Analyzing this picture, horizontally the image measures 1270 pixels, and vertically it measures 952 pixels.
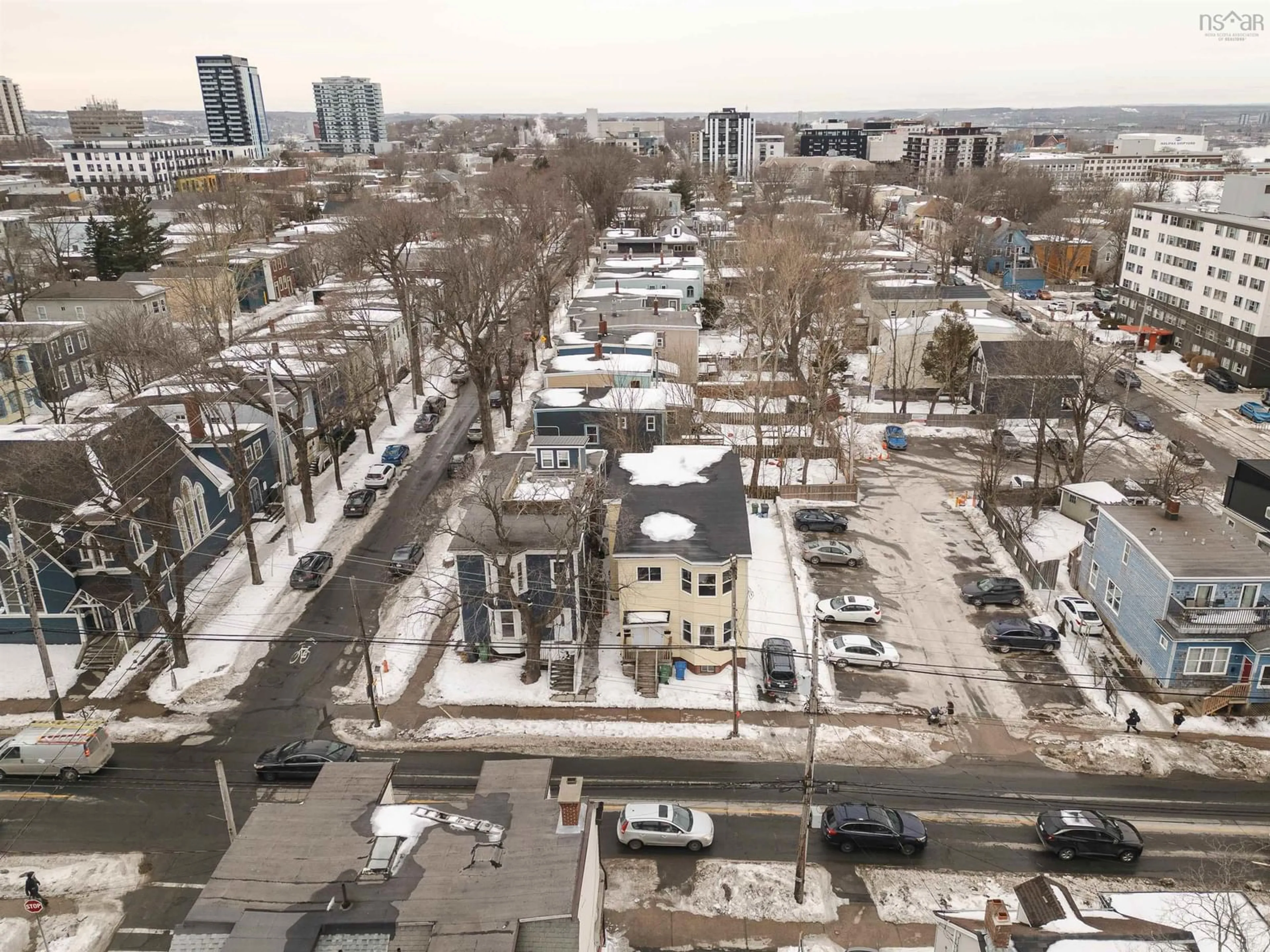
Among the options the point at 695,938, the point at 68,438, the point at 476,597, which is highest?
the point at 68,438

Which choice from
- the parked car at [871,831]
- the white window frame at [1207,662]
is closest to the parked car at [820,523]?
the white window frame at [1207,662]

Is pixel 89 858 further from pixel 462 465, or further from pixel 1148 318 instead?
pixel 1148 318

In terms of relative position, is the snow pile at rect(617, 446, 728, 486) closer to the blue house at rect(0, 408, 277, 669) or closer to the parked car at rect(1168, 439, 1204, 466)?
the blue house at rect(0, 408, 277, 669)

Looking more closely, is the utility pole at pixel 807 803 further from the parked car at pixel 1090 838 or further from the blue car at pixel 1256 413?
the blue car at pixel 1256 413

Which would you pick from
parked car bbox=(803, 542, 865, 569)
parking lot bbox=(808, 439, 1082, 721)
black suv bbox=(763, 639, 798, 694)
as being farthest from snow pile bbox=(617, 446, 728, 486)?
black suv bbox=(763, 639, 798, 694)

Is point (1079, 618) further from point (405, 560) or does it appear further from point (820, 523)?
point (405, 560)

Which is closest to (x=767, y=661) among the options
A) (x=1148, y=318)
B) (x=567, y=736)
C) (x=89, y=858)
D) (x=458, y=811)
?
(x=567, y=736)
